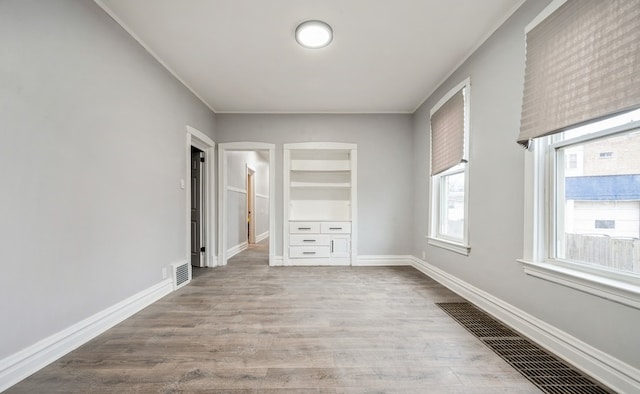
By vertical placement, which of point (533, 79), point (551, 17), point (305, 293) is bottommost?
point (305, 293)

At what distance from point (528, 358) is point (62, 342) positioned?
124 inches

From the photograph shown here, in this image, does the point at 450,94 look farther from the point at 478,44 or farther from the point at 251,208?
the point at 251,208

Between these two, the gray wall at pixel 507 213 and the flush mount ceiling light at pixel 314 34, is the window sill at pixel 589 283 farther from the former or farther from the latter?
the flush mount ceiling light at pixel 314 34

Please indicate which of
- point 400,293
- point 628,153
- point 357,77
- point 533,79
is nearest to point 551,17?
point 533,79

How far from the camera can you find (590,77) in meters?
1.58

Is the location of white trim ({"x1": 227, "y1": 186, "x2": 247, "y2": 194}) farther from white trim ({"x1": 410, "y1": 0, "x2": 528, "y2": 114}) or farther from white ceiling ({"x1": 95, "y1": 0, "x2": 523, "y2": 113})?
white trim ({"x1": 410, "y1": 0, "x2": 528, "y2": 114})

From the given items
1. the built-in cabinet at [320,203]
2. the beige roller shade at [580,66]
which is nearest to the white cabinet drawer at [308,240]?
the built-in cabinet at [320,203]

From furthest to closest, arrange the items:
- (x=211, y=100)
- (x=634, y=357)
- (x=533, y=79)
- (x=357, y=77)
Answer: (x=211, y=100)
(x=357, y=77)
(x=533, y=79)
(x=634, y=357)

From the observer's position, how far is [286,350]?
6.35 feet

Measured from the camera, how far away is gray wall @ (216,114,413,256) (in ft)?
15.5

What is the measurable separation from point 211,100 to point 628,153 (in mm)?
4528

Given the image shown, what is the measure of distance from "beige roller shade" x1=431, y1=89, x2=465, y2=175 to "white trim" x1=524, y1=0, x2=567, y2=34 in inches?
39.2

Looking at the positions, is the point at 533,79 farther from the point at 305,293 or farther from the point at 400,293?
the point at 305,293

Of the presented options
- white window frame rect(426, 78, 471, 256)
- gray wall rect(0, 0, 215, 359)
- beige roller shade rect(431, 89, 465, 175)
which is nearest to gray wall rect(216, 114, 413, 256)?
white window frame rect(426, 78, 471, 256)
